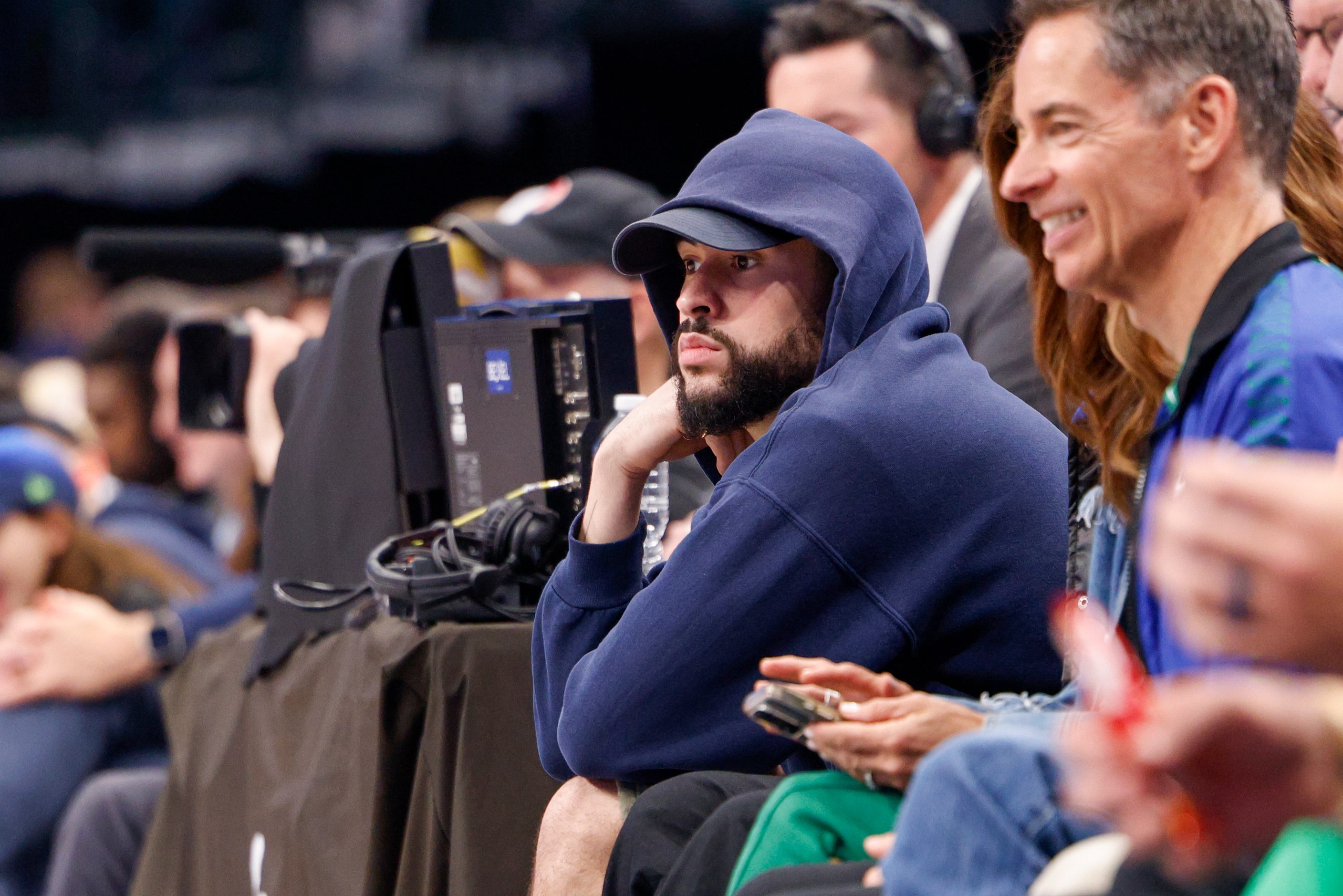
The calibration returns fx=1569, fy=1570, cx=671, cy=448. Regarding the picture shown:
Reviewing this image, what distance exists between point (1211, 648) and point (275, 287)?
3566 mm

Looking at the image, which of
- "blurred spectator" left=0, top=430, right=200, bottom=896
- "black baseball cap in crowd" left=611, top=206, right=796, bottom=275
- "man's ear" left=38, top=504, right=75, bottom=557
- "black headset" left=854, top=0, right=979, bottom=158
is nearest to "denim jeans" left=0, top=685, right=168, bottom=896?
"blurred spectator" left=0, top=430, right=200, bottom=896

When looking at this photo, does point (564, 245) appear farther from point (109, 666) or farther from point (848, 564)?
point (848, 564)

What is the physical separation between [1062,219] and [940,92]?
182 centimetres

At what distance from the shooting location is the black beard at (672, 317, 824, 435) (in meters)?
1.91

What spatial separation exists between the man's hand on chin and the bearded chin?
37 millimetres

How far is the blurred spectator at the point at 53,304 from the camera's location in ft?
26.3

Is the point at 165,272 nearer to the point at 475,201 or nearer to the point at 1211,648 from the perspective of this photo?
the point at 1211,648

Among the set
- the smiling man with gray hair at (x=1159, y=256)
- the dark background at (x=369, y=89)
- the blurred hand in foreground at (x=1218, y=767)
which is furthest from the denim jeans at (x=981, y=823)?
the dark background at (x=369, y=89)

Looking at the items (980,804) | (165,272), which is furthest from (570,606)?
(165,272)

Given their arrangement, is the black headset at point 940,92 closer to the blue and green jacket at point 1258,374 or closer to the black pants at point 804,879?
the blue and green jacket at point 1258,374

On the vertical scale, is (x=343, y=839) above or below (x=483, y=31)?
below

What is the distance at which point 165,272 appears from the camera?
3.32m

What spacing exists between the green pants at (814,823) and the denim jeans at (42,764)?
2.17 metres

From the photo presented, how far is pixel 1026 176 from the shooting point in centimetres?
143
